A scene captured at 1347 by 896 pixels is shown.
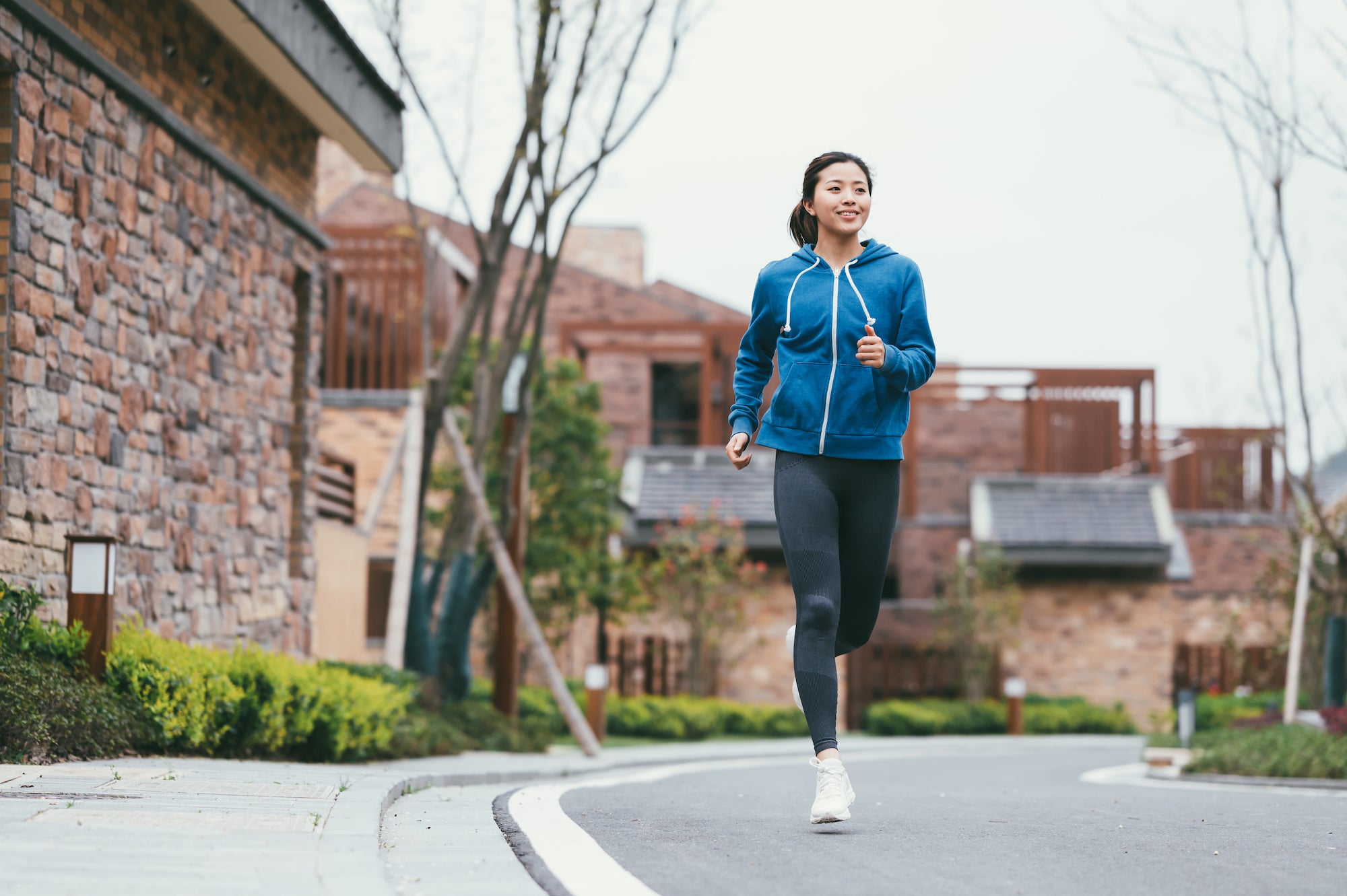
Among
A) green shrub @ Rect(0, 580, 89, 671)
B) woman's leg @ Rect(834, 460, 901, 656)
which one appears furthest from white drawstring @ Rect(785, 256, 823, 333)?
green shrub @ Rect(0, 580, 89, 671)

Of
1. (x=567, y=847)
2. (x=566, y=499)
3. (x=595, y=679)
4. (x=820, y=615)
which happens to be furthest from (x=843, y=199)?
(x=566, y=499)

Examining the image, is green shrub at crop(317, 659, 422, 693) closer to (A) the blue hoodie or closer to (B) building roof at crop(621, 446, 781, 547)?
(A) the blue hoodie

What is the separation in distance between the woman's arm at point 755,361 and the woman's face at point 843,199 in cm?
30

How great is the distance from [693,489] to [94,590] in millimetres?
17732

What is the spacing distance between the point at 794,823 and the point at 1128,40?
8.52 metres

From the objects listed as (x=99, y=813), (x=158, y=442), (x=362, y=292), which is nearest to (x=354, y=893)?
(x=99, y=813)

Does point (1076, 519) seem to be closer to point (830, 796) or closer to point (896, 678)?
point (896, 678)

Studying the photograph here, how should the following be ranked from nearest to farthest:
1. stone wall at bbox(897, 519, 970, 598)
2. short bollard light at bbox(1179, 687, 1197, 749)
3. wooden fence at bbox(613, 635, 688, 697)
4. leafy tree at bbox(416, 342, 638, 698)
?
short bollard light at bbox(1179, 687, 1197, 749), leafy tree at bbox(416, 342, 638, 698), wooden fence at bbox(613, 635, 688, 697), stone wall at bbox(897, 519, 970, 598)

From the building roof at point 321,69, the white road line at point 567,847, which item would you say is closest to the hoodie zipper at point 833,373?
the white road line at point 567,847

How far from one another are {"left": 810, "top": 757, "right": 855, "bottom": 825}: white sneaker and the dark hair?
1795mm

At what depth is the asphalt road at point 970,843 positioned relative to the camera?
384 cm

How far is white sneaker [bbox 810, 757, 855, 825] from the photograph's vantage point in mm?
4887

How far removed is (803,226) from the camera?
5621 mm

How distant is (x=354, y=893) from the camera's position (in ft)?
11.1
